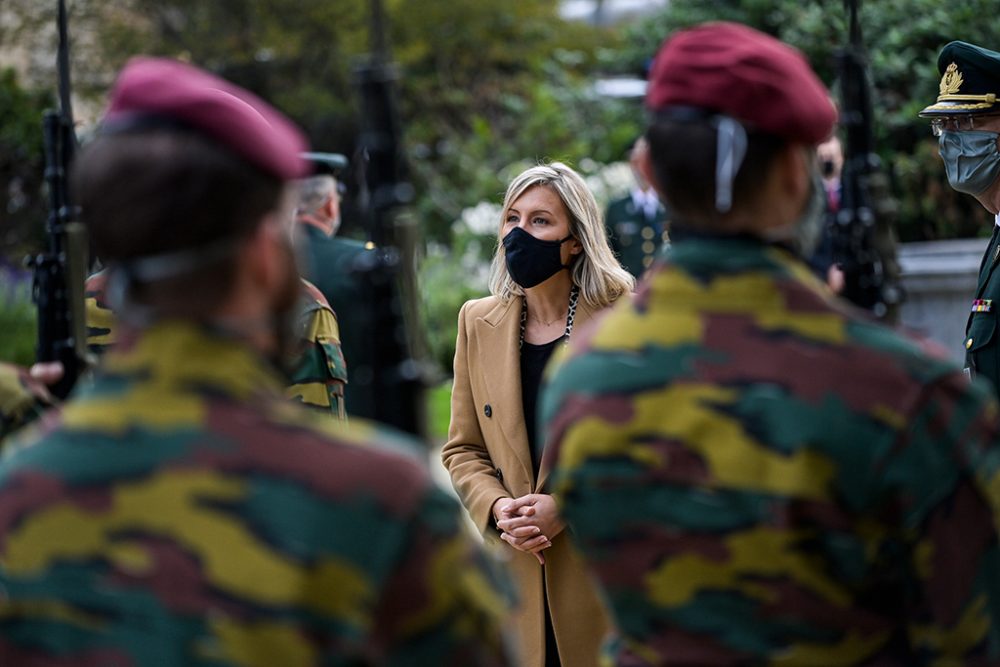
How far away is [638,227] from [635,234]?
7 centimetres

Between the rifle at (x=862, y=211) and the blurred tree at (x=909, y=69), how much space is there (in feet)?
25.0

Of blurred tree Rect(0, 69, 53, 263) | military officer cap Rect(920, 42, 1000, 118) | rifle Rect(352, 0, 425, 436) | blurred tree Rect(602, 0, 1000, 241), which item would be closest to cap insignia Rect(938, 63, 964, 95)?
military officer cap Rect(920, 42, 1000, 118)

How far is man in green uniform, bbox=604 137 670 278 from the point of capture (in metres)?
10.1

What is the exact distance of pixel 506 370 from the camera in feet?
13.9

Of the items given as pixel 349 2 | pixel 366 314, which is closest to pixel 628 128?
pixel 349 2

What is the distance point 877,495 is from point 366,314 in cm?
84

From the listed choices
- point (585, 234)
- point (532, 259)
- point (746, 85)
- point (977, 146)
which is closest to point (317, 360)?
point (532, 259)

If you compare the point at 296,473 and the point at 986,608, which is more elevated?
the point at 296,473

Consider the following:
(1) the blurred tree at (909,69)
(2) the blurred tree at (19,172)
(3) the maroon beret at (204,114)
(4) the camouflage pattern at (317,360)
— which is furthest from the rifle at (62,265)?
(2) the blurred tree at (19,172)

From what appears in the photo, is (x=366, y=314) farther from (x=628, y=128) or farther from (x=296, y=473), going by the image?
(x=628, y=128)

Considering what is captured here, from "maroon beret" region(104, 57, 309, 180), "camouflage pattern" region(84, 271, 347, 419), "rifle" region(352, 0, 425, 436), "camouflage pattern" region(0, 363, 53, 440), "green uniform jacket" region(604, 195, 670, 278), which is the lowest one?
"green uniform jacket" region(604, 195, 670, 278)

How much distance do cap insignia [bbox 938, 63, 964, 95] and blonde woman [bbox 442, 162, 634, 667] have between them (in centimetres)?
118

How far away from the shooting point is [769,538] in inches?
79.1

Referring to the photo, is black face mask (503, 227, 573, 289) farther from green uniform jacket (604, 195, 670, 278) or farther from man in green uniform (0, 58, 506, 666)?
green uniform jacket (604, 195, 670, 278)
